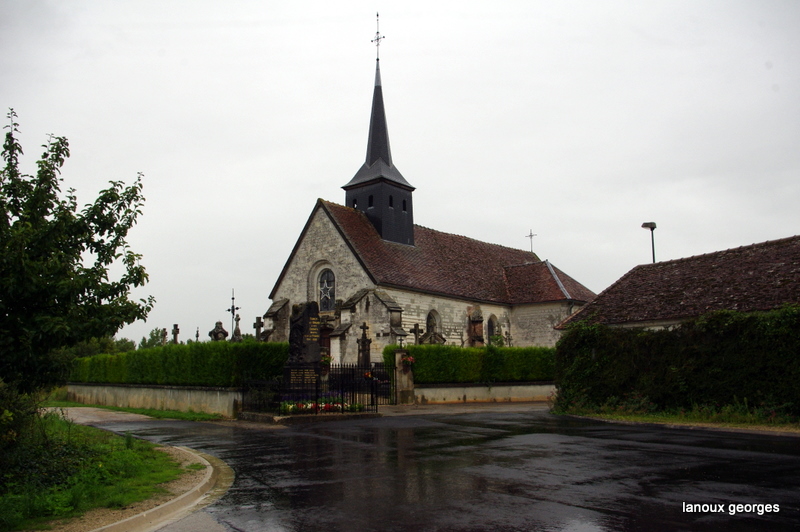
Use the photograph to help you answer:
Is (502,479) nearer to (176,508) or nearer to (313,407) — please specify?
(176,508)

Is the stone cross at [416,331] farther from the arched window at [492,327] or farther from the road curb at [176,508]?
the road curb at [176,508]

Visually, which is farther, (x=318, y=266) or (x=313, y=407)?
(x=318, y=266)

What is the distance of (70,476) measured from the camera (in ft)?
25.8

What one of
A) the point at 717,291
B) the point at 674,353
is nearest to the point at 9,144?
the point at 674,353

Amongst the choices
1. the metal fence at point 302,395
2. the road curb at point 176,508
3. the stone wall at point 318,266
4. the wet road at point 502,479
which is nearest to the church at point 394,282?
the stone wall at point 318,266

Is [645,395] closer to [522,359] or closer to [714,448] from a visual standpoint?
[714,448]

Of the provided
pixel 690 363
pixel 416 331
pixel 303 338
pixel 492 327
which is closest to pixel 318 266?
pixel 416 331

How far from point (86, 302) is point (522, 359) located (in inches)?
880

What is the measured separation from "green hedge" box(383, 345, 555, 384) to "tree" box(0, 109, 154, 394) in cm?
1480

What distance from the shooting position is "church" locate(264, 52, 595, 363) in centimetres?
2998

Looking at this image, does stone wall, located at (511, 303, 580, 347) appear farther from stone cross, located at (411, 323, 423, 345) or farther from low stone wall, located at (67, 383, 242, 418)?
low stone wall, located at (67, 383, 242, 418)

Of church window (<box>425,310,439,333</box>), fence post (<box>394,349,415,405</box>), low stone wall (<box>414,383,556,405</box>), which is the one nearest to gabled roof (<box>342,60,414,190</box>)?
church window (<box>425,310,439,333</box>)

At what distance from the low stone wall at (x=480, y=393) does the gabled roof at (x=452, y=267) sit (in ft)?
22.1

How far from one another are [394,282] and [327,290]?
4.03 m
